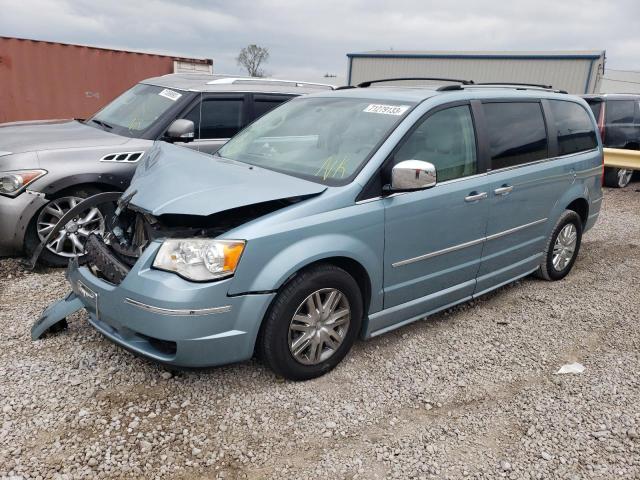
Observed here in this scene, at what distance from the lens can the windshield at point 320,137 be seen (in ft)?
10.7

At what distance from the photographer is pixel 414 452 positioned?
8.52 ft

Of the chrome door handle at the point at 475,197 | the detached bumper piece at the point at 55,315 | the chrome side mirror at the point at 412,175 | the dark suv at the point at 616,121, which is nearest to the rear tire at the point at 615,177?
the dark suv at the point at 616,121

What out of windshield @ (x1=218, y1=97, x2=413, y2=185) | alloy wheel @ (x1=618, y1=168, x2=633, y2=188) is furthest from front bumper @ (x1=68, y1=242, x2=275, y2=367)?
alloy wheel @ (x1=618, y1=168, x2=633, y2=188)

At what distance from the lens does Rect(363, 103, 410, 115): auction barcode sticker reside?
3441 millimetres

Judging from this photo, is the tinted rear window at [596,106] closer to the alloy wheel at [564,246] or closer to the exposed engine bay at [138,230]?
the alloy wheel at [564,246]

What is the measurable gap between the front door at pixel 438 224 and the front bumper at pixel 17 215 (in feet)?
10.2

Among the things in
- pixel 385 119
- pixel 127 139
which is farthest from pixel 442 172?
pixel 127 139

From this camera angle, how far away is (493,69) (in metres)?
21.2

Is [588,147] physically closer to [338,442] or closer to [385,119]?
[385,119]

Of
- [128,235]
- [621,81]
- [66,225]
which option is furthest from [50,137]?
[621,81]

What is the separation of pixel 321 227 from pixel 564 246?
10.2 feet

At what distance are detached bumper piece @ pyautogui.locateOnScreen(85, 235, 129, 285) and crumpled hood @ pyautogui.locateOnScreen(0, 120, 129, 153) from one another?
1.77m

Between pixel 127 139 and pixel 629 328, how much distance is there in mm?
4719

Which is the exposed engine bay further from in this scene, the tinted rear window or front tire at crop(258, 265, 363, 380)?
the tinted rear window
